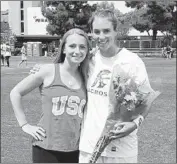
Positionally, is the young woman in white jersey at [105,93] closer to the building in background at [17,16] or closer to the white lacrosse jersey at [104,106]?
the white lacrosse jersey at [104,106]

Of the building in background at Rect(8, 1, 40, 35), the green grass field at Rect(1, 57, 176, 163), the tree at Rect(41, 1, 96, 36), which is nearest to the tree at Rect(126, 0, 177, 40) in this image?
the tree at Rect(41, 1, 96, 36)

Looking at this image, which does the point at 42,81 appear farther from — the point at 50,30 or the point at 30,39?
the point at 30,39

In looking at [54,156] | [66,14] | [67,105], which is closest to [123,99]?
[67,105]

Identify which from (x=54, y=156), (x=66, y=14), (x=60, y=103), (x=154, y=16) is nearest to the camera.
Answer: (x=60, y=103)

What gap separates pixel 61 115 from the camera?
3.08 metres

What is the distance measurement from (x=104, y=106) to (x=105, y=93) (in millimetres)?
90

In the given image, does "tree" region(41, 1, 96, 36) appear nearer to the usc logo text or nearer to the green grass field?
the green grass field

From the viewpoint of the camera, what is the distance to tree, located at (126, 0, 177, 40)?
45.9 meters

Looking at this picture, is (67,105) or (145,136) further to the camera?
(145,136)

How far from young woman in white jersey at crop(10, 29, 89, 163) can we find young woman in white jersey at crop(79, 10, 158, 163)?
0.08 meters

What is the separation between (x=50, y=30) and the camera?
54.8m

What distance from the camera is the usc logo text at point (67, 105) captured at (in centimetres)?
307

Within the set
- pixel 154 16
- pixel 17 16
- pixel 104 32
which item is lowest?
pixel 104 32

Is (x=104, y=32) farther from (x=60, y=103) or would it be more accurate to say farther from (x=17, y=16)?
(x=17, y=16)
